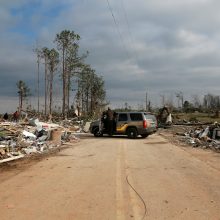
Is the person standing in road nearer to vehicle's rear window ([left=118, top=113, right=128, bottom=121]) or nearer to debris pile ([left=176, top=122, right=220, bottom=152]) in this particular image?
vehicle's rear window ([left=118, top=113, right=128, bottom=121])

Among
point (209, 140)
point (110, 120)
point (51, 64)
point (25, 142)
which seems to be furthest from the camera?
point (51, 64)

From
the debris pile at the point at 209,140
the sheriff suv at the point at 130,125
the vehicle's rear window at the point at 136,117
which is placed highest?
the vehicle's rear window at the point at 136,117

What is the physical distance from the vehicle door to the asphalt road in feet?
49.1

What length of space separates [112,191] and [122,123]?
21.4m

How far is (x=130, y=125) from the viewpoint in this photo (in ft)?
101

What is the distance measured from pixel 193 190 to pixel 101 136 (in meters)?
22.8

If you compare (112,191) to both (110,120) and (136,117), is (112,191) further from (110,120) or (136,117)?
(110,120)

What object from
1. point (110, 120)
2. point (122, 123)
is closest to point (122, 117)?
point (122, 123)

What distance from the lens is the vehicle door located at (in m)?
31.0

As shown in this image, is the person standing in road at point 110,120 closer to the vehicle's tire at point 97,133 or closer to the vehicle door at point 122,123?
the vehicle door at point 122,123

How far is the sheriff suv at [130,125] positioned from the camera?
99.5ft

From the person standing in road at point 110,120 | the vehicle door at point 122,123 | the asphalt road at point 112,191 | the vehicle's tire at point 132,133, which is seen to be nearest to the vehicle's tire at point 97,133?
the person standing in road at point 110,120

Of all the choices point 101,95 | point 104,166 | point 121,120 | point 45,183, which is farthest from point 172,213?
point 101,95

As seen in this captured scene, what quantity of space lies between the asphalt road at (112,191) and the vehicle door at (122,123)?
14955mm
